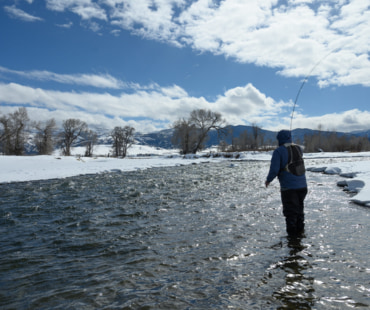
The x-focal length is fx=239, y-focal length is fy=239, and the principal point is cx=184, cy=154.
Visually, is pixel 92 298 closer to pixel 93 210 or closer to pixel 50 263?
pixel 50 263

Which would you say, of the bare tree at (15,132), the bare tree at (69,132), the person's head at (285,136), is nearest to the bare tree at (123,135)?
the bare tree at (69,132)

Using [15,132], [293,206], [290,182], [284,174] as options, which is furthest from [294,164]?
[15,132]

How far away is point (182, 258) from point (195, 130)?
214ft

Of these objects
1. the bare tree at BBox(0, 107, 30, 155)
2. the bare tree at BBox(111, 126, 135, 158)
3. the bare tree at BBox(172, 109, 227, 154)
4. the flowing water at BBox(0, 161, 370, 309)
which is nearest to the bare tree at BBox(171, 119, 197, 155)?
the bare tree at BBox(172, 109, 227, 154)

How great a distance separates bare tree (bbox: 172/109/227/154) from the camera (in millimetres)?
64812

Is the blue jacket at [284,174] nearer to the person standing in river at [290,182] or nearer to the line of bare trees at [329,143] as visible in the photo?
the person standing in river at [290,182]

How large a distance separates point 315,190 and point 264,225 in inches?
260

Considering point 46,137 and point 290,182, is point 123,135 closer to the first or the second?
point 46,137

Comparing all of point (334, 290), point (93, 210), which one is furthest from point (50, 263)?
point (334, 290)

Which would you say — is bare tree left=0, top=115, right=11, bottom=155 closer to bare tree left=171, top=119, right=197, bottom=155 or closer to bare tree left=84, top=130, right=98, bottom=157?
bare tree left=84, top=130, right=98, bottom=157

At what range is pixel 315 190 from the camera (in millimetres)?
11445

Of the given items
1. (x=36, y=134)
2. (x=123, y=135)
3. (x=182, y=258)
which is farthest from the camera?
(x=123, y=135)

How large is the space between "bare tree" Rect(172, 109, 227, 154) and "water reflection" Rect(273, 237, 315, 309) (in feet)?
196

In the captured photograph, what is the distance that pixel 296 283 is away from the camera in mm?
3500
